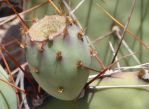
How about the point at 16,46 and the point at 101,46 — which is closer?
the point at 101,46

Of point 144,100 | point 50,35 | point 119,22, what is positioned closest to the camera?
point 50,35

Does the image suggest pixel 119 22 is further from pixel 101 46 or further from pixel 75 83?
pixel 75 83

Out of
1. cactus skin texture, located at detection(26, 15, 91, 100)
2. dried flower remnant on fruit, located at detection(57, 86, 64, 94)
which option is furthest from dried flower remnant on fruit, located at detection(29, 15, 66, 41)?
dried flower remnant on fruit, located at detection(57, 86, 64, 94)

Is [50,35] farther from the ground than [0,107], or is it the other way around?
[50,35]

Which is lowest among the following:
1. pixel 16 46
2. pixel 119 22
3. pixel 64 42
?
pixel 16 46

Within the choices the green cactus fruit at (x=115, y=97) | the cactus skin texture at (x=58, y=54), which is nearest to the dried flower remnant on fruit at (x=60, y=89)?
the cactus skin texture at (x=58, y=54)

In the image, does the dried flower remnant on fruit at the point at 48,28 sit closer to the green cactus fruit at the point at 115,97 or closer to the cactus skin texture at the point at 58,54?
the cactus skin texture at the point at 58,54

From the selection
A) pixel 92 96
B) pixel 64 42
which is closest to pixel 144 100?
pixel 92 96

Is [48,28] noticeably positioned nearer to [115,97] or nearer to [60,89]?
[60,89]
